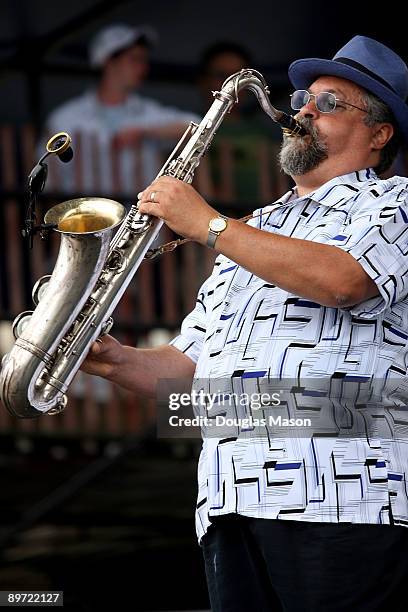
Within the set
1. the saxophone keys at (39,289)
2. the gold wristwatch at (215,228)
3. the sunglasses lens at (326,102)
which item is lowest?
the gold wristwatch at (215,228)

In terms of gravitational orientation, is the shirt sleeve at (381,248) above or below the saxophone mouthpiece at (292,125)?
below

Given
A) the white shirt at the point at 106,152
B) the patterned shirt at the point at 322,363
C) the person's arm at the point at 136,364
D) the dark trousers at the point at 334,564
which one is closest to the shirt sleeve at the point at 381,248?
the patterned shirt at the point at 322,363

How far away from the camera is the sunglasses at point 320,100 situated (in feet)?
11.6

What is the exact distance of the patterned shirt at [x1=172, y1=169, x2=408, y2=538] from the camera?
9.97 ft

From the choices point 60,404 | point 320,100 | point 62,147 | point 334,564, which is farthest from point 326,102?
point 334,564

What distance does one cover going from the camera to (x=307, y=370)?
3.11 metres

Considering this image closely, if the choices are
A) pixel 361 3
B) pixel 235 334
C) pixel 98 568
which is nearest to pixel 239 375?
pixel 235 334

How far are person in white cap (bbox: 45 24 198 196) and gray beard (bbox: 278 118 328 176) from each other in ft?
10.3

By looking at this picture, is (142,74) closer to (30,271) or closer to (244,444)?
(30,271)

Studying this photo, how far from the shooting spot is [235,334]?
10.7 feet

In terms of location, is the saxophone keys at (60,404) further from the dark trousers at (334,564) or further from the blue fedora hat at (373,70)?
the blue fedora hat at (373,70)

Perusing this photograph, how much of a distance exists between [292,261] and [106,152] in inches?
148

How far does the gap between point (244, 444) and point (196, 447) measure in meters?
3.66

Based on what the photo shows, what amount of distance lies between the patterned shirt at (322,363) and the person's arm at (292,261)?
49mm
